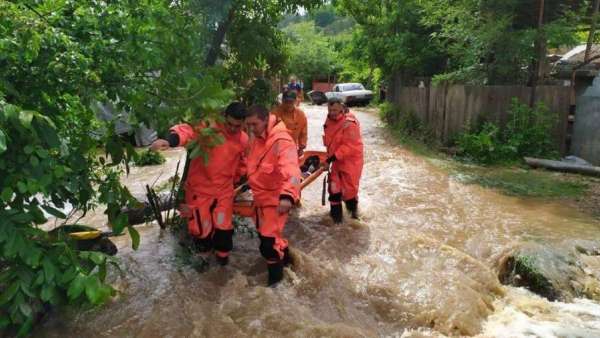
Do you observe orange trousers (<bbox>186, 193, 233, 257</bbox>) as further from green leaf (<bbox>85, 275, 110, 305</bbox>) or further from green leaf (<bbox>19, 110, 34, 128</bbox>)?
green leaf (<bbox>19, 110, 34, 128</bbox>)

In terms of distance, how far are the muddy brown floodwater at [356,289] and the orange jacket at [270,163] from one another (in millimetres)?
836

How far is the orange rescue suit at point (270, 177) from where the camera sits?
172 inches

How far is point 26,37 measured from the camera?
2.43 meters

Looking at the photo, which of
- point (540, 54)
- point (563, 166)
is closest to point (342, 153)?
point (563, 166)

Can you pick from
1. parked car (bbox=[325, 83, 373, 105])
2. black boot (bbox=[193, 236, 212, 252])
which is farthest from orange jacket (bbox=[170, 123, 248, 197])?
parked car (bbox=[325, 83, 373, 105])

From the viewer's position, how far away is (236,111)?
4500mm

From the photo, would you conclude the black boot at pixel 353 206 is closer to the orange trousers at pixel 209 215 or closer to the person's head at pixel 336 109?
the person's head at pixel 336 109

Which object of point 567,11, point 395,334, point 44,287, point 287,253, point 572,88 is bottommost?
point 395,334

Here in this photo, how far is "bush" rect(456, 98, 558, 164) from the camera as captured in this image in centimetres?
1020

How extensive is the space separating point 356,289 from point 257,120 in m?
1.81

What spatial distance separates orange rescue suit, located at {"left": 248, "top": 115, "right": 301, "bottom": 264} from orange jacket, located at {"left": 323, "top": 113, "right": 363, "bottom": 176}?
180 centimetres

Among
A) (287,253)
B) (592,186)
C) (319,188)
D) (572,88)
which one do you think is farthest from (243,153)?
(572,88)

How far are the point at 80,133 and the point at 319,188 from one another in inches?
233

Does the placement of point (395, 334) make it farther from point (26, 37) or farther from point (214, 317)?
point (26, 37)
